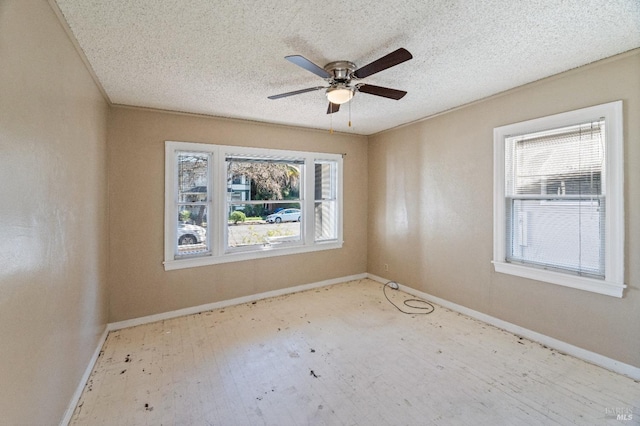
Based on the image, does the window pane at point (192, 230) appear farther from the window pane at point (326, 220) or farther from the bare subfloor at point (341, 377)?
the window pane at point (326, 220)

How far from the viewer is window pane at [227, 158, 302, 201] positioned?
4004mm

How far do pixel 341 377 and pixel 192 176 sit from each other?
9.75ft

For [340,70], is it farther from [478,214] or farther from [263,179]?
[478,214]

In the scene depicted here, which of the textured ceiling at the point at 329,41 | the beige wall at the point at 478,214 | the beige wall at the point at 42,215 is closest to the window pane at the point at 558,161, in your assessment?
the beige wall at the point at 478,214

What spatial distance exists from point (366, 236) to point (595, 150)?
3.31m

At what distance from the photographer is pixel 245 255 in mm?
4039

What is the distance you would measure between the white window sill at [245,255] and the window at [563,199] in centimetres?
250

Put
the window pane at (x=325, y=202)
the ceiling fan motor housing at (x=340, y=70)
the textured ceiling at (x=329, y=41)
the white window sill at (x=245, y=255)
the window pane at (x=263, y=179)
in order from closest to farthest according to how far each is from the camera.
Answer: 1. the textured ceiling at (x=329, y=41)
2. the ceiling fan motor housing at (x=340, y=70)
3. the white window sill at (x=245, y=255)
4. the window pane at (x=263, y=179)
5. the window pane at (x=325, y=202)

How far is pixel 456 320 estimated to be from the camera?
11.2ft

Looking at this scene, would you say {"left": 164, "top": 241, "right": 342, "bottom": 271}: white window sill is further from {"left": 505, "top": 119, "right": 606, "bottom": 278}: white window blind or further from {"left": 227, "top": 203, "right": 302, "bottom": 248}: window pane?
{"left": 505, "top": 119, "right": 606, "bottom": 278}: white window blind

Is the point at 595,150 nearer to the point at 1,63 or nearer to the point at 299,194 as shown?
the point at 299,194

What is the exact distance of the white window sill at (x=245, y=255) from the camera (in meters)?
3.59

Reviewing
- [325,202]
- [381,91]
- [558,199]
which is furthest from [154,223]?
[558,199]

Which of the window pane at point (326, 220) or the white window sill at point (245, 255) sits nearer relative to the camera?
the white window sill at point (245, 255)
